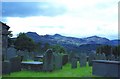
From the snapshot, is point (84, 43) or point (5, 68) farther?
point (84, 43)

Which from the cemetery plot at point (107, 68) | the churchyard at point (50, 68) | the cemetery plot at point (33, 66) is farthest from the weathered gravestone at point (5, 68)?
the cemetery plot at point (107, 68)

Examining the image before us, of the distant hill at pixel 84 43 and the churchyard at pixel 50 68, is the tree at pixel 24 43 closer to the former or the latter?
the distant hill at pixel 84 43

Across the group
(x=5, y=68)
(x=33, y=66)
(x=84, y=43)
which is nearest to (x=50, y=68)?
(x=33, y=66)

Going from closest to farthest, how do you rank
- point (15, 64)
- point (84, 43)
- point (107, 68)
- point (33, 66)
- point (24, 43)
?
point (107, 68), point (15, 64), point (33, 66), point (24, 43), point (84, 43)

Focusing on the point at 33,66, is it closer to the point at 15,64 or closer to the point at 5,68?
the point at 15,64

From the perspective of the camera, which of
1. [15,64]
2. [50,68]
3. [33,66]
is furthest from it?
[33,66]

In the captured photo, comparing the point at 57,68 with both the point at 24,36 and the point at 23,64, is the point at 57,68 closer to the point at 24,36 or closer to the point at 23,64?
the point at 23,64

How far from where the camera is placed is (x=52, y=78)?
14.5 m

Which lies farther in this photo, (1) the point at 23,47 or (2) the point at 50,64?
(1) the point at 23,47

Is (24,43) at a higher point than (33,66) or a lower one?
higher

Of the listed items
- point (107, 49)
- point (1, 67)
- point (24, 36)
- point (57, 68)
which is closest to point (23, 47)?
point (24, 36)

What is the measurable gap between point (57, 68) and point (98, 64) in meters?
6.00

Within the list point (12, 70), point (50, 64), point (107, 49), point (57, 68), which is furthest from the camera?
point (107, 49)

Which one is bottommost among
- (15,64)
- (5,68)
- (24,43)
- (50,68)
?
(50,68)
